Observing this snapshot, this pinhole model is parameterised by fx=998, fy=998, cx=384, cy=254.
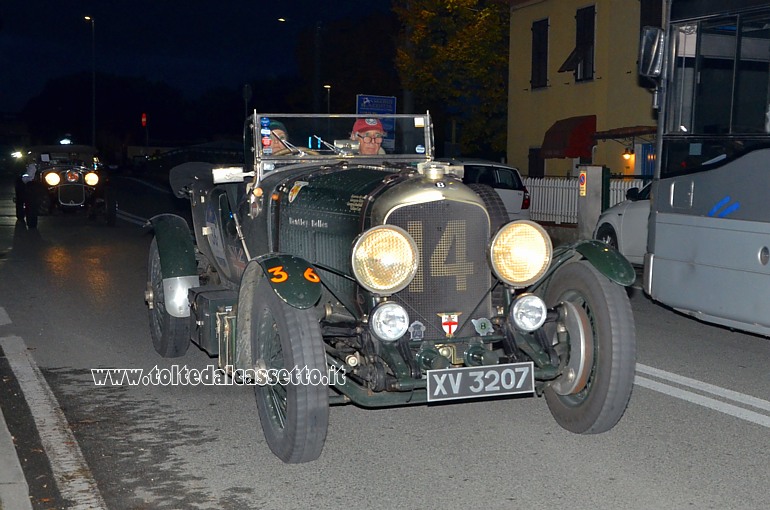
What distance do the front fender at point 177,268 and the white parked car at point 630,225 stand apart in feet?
26.9

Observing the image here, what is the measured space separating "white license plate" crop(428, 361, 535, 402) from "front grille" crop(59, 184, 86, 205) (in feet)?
54.7

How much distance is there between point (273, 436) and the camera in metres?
5.54

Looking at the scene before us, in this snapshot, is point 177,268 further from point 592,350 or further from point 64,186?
point 64,186

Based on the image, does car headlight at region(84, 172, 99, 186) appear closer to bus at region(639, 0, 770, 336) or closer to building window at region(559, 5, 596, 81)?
building window at region(559, 5, 596, 81)

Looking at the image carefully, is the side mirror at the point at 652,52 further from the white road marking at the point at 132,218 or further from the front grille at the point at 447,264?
the white road marking at the point at 132,218

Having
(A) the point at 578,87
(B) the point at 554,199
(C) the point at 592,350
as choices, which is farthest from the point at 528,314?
(A) the point at 578,87

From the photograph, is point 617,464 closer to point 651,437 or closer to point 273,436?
point 651,437

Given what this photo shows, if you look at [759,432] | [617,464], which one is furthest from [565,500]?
[759,432]

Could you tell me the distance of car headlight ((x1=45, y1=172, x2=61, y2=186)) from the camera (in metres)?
20.1

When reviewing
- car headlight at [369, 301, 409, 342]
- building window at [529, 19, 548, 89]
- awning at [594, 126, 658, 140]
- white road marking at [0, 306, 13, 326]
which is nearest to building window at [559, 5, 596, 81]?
building window at [529, 19, 548, 89]

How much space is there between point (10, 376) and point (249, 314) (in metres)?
2.61

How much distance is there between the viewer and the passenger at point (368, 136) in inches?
302

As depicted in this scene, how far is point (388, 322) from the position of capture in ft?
17.5

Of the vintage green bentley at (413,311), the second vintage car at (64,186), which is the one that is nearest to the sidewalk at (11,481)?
the vintage green bentley at (413,311)
